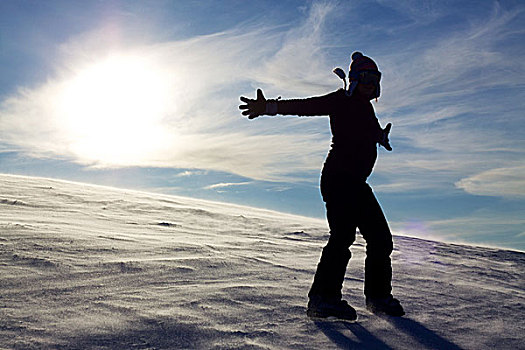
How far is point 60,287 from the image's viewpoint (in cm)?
251

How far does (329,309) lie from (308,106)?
1.21 m

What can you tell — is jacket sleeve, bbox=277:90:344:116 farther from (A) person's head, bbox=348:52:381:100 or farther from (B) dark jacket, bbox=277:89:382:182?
(A) person's head, bbox=348:52:381:100

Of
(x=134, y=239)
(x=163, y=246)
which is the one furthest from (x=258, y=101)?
(x=134, y=239)

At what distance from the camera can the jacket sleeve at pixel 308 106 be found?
2.61m

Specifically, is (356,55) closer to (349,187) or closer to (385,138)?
(385,138)

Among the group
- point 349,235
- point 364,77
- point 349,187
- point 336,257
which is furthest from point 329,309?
point 364,77

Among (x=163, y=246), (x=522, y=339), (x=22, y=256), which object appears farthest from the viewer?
(x=163, y=246)

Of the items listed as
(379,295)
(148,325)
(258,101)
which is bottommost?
(148,325)

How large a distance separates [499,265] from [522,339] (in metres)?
2.83

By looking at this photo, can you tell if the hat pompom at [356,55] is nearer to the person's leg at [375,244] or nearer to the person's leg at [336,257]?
the person's leg at [375,244]

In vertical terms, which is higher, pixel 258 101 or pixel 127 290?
pixel 258 101

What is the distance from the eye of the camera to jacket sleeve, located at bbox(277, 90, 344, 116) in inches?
103

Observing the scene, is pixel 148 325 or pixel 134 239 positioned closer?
pixel 148 325

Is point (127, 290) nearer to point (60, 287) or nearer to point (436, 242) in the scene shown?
point (60, 287)
